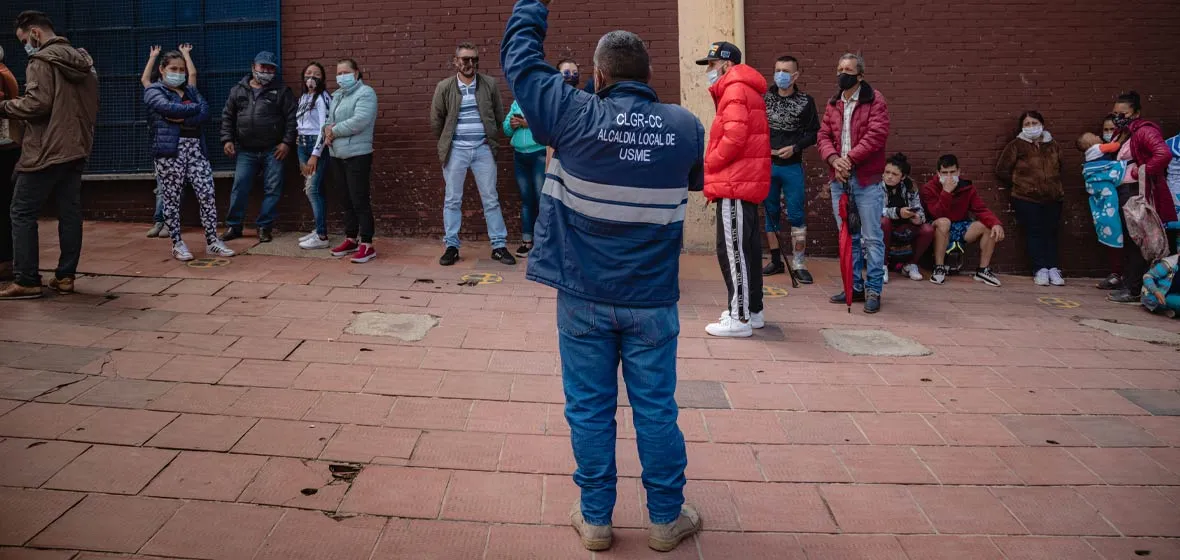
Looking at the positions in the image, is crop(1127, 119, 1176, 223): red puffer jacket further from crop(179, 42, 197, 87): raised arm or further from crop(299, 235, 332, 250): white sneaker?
crop(179, 42, 197, 87): raised arm

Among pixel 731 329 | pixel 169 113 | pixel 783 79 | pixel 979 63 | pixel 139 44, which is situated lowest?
pixel 731 329

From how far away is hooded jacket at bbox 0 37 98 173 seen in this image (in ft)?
22.3

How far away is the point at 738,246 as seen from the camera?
659 centimetres

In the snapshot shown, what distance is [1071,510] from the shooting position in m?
4.12

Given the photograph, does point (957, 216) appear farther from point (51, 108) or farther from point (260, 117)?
point (51, 108)

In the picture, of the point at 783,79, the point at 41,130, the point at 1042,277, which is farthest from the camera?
the point at 1042,277

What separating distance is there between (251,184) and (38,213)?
2.56 m

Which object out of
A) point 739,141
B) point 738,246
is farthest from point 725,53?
point 738,246

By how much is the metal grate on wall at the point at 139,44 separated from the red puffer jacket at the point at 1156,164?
A: 856 cm

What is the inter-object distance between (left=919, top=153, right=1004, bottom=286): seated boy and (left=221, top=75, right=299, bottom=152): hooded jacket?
655cm

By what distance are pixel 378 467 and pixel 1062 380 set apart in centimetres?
444

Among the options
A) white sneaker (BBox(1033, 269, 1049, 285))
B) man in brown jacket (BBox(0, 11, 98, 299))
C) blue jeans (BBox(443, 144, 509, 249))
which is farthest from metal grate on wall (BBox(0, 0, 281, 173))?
white sneaker (BBox(1033, 269, 1049, 285))

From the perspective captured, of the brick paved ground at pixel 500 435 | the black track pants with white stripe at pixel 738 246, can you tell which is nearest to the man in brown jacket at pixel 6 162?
the brick paved ground at pixel 500 435

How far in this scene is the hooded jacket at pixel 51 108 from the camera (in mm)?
6797
